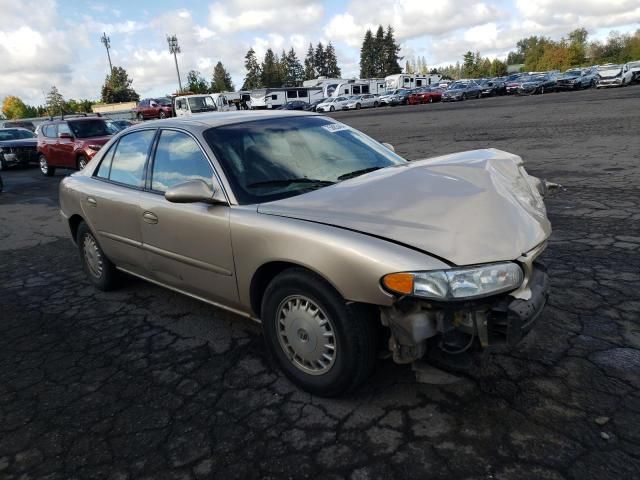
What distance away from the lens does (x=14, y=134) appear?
18.5 m

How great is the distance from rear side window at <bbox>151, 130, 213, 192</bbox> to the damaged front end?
153 centimetres

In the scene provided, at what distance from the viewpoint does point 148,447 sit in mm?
2551

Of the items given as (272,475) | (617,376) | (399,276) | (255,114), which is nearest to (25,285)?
(255,114)

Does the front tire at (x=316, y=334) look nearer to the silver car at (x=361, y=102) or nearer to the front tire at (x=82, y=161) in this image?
the front tire at (x=82, y=161)

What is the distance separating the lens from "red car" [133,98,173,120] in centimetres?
4406

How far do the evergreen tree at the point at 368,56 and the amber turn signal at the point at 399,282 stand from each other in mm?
115505

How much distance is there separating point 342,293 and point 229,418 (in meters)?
0.96

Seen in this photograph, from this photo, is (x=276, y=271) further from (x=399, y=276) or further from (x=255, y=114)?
(x=255, y=114)

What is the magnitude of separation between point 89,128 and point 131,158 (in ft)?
37.7

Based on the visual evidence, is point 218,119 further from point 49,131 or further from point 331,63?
point 331,63

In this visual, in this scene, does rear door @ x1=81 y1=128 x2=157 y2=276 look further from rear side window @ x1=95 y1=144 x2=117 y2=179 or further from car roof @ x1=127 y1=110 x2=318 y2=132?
car roof @ x1=127 y1=110 x2=318 y2=132

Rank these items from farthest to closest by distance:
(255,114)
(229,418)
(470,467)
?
(255,114) < (229,418) < (470,467)

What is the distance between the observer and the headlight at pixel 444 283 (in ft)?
7.50

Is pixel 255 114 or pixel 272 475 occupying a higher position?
pixel 255 114
